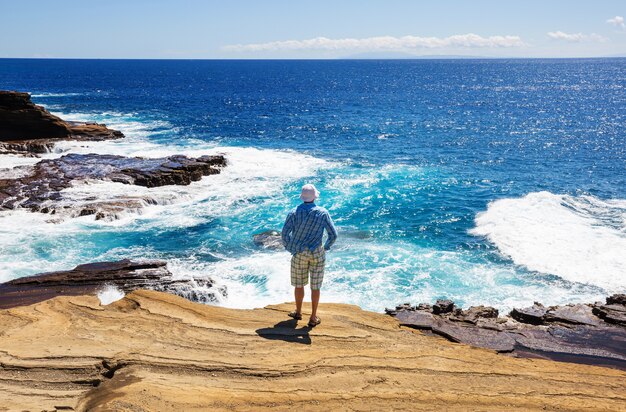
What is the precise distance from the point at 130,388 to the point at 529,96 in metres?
97.9

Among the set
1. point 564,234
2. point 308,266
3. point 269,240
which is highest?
→ point 308,266

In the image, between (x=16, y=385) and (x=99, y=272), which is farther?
(x=99, y=272)

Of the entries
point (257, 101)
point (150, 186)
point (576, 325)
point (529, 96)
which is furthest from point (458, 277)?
point (529, 96)

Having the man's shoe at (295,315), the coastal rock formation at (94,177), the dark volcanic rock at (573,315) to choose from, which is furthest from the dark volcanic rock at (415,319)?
the coastal rock formation at (94,177)

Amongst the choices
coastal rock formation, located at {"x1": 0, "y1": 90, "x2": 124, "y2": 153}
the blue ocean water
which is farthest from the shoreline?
coastal rock formation, located at {"x1": 0, "y1": 90, "x2": 124, "y2": 153}

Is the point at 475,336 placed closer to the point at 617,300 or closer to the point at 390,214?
the point at 617,300

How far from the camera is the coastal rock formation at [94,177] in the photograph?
23234 mm

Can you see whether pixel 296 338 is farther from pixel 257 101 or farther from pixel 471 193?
pixel 257 101

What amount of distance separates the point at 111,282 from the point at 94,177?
15.1 meters

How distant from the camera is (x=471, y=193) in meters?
28.6

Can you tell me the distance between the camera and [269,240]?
68.0ft

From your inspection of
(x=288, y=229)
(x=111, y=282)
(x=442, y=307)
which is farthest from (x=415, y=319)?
(x=111, y=282)

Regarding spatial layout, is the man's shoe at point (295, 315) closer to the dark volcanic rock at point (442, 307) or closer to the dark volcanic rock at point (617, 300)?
the dark volcanic rock at point (442, 307)

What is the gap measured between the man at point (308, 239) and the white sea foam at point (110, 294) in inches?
269
